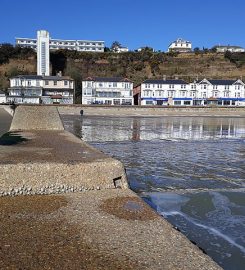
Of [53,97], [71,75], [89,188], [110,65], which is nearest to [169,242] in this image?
[89,188]

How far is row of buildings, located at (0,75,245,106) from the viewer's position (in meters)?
89.4

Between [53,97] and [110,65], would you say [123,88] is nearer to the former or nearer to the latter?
[53,97]

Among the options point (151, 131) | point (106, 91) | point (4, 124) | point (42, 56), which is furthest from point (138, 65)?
point (4, 124)

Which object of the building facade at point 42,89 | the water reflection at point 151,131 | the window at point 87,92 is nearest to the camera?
the water reflection at point 151,131

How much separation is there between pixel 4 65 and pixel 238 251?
407ft

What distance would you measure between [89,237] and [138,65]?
Answer: 122761 mm

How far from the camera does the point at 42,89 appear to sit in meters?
89.4

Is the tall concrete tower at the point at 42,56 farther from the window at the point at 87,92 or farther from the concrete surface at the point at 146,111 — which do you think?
the concrete surface at the point at 146,111

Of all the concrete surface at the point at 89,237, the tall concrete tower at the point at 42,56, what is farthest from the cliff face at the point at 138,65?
the concrete surface at the point at 89,237

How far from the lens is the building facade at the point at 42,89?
8744 centimetres

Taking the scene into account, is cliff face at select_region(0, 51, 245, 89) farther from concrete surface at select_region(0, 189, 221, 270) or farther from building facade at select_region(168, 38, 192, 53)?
concrete surface at select_region(0, 189, 221, 270)

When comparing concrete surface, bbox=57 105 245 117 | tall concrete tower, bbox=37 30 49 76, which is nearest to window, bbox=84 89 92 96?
concrete surface, bbox=57 105 245 117

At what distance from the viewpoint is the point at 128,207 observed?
561 cm

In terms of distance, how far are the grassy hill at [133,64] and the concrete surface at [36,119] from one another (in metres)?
98.4
